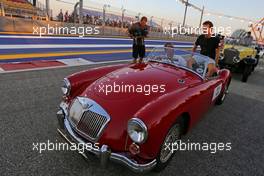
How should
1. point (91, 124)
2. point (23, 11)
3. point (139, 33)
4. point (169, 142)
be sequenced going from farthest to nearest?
point (23, 11)
point (139, 33)
point (169, 142)
point (91, 124)

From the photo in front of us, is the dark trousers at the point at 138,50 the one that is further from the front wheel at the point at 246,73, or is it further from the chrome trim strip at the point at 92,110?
the chrome trim strip at the point at 92,110

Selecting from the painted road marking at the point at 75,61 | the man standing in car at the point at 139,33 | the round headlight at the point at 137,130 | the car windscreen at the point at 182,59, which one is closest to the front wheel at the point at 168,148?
the round headlight at the point at 137,130

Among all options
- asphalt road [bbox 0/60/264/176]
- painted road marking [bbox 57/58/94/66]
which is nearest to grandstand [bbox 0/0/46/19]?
painted road marking [bbox 57/58/94/66]

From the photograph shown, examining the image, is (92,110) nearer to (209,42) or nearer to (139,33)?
(209,42)

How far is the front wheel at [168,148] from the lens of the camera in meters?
2.25

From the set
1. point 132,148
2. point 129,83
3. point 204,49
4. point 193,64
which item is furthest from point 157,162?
point 204,49

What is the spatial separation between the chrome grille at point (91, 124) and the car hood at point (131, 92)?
3.2 inches

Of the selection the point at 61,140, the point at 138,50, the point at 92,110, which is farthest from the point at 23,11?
the point at 92,110

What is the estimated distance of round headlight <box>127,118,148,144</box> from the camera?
1.93 metres

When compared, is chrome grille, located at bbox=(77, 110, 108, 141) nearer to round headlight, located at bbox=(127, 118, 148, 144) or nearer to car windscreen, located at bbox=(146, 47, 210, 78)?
round headlight, located at bbox=(127, 118, 148, 144)

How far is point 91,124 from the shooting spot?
2.25m

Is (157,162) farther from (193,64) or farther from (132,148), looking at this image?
(193,64)

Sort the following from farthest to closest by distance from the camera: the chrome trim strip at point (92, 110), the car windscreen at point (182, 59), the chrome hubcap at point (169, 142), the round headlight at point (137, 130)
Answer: the car windscreen at point (182, 59) < the chrome hubcap at point (169, 142) < the chrome trim strip at point (92, 110) < the round headlight at point (137, 130)

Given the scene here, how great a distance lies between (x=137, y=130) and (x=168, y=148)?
25.3 inches
